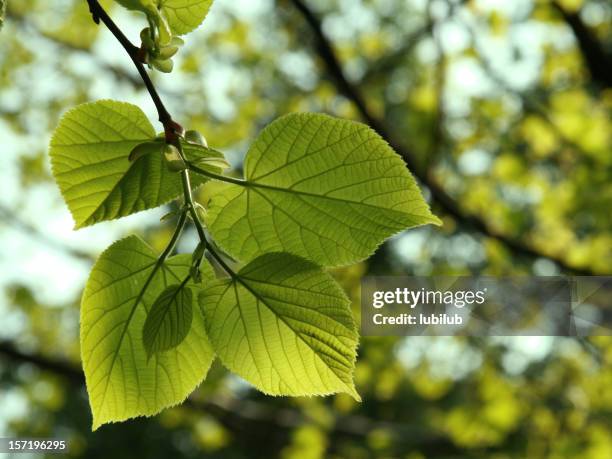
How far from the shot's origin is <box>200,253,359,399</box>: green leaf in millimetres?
412

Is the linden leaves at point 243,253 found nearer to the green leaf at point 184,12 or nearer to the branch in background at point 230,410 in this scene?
the green leaf at point 184,12

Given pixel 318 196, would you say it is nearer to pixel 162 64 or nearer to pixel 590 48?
pixel 162 64

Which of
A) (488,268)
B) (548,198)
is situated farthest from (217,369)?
(548,198)

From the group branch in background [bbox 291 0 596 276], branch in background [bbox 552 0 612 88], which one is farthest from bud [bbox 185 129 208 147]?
branch in background [bbox 552 0 612 88]

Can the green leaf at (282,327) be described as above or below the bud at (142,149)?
below

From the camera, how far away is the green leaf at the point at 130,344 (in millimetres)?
428

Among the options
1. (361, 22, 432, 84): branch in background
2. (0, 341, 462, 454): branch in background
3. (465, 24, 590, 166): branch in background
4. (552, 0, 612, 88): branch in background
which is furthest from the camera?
(361, 22, 432, 84): branch in background

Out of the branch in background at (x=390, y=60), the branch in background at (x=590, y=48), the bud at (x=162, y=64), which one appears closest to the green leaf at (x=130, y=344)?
the bud at (x=162, y=64)

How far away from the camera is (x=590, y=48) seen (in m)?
2.77

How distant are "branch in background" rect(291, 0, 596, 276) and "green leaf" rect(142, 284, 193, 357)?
1465 mm

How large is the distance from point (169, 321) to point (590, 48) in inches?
109

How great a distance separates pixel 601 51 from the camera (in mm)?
2799

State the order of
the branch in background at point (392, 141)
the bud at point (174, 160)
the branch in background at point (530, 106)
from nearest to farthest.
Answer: the bud at point (174, 160) < the branch in background at point (392, 141) < the branch in background at point (530, 106)

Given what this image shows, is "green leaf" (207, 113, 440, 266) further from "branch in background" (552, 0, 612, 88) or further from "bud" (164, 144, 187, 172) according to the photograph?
"branch in background" (552, 0, 612, 88)
